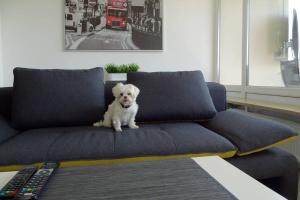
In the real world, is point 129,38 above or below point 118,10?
below

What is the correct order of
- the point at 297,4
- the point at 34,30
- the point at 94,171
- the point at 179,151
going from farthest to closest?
1. the point at 34,30
2. the point at 297,4
3. the point at 179,151
4. the point at 94,171

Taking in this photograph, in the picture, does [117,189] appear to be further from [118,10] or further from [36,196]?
[118,10]

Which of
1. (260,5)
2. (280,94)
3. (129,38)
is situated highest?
(260,5)

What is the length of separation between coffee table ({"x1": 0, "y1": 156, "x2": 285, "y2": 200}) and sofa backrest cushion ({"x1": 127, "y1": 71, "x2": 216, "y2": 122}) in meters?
0.92

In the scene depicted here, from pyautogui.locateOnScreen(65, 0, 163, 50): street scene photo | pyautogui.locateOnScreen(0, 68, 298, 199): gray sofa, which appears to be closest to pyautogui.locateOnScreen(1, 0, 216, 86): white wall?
pyautogui.locateOnScreen(65, 0, 163, 50): street scene photo

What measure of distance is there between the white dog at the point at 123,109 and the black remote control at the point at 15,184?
0.87m

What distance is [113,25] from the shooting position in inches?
134

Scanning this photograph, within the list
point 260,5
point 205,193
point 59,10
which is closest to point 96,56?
point 59,10

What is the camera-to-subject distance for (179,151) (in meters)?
1.43

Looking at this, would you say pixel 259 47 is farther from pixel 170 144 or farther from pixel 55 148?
pixel 55 148

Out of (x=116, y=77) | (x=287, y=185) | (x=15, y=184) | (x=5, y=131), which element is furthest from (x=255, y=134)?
(x=116, y=77)

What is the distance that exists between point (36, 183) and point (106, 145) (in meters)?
0.59

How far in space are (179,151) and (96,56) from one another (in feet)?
7.61

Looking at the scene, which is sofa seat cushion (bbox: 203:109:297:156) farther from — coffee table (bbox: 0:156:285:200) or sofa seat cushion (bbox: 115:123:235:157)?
coffee table (bbox: 0:156:285:200)
